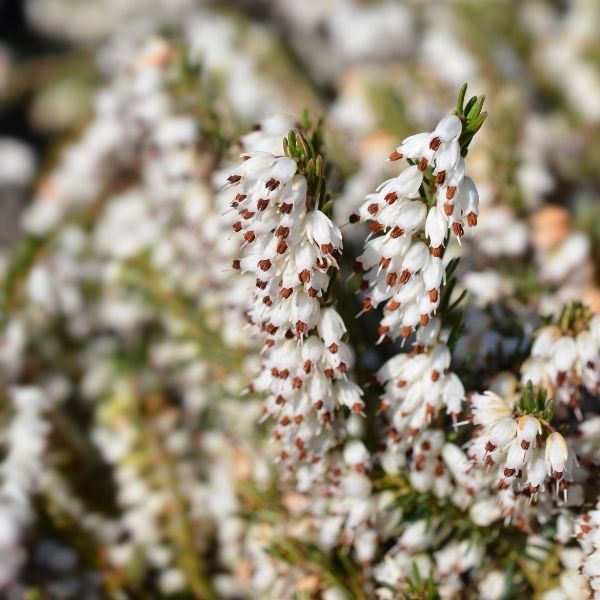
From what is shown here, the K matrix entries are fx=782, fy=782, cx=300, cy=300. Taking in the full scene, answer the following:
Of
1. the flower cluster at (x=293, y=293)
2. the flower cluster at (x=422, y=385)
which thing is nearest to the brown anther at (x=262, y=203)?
the flower cluster at (x=293, y=293)

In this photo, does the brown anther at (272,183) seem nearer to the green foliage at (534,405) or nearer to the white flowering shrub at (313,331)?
the white flowering shrub at (313,331)

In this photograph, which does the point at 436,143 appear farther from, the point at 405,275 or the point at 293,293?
the point at 293,293

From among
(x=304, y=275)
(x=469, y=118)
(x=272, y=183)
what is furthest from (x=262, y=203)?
(x=469, y=118)

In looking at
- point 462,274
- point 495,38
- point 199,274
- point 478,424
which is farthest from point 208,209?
point 495,38

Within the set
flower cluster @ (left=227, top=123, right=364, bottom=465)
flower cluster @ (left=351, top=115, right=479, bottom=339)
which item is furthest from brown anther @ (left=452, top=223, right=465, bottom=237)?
flower cluster @ (left=227, top=123, right=364, bottom=465)

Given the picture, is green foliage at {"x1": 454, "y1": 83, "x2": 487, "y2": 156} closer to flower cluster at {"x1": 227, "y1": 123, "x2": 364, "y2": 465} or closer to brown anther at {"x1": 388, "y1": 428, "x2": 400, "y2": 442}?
flower cluster at {"x1": 227, "y1": 123, "x2": 364, "y2": 465}

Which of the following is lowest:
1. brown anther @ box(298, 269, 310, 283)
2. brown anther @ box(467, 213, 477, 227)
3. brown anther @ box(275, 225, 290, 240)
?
brown anther @ box(298, 269, 310, 283)

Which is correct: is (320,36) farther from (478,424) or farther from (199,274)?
(478,424)

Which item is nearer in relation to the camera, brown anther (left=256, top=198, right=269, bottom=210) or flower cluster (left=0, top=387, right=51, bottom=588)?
brown anther (left=256, top=198, right=269, bottom=210)

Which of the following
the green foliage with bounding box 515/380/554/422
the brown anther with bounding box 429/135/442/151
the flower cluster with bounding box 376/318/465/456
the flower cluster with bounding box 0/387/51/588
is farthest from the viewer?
the flower cluster with bounding box 0/387/51/588
